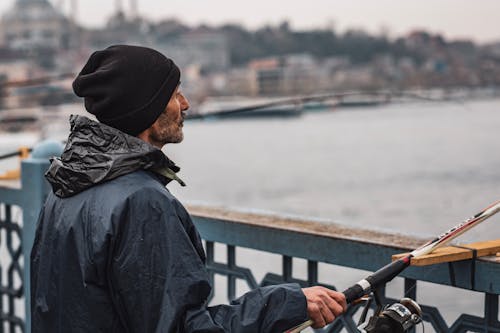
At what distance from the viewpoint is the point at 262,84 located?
9669cm

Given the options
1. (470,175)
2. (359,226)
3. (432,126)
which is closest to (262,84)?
(432,126)

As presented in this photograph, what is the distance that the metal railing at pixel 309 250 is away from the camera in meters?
2.10

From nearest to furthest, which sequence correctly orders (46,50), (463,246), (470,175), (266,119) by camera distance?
1. (463,246)
2. (470,175)
3. (266,119)
4. (46,50)

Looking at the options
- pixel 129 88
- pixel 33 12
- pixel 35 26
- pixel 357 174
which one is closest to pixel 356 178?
pixel 357 174

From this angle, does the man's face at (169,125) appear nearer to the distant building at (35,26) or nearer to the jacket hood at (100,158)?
the jacket hood at (100,158)

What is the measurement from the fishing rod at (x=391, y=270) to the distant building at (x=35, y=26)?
12260 centimetres

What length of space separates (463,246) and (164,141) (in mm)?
805

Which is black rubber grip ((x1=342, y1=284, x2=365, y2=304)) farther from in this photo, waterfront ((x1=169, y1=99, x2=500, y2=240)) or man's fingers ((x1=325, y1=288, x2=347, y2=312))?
waterfront ((x1=169, y1=99, x2=500, y2=240))

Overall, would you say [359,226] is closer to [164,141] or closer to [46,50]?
[164,141]

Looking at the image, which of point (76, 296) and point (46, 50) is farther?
point (46, 50)

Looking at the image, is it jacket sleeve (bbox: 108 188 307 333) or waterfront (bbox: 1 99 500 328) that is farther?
waterfront (bbox: 1 99 500 328)

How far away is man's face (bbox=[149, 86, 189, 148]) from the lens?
1795 mm

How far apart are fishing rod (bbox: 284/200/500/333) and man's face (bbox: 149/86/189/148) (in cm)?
49

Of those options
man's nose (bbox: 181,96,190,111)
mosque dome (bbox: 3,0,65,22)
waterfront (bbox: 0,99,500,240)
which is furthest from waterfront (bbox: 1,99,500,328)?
mosque dome (bbox: 3,0,65,22)
